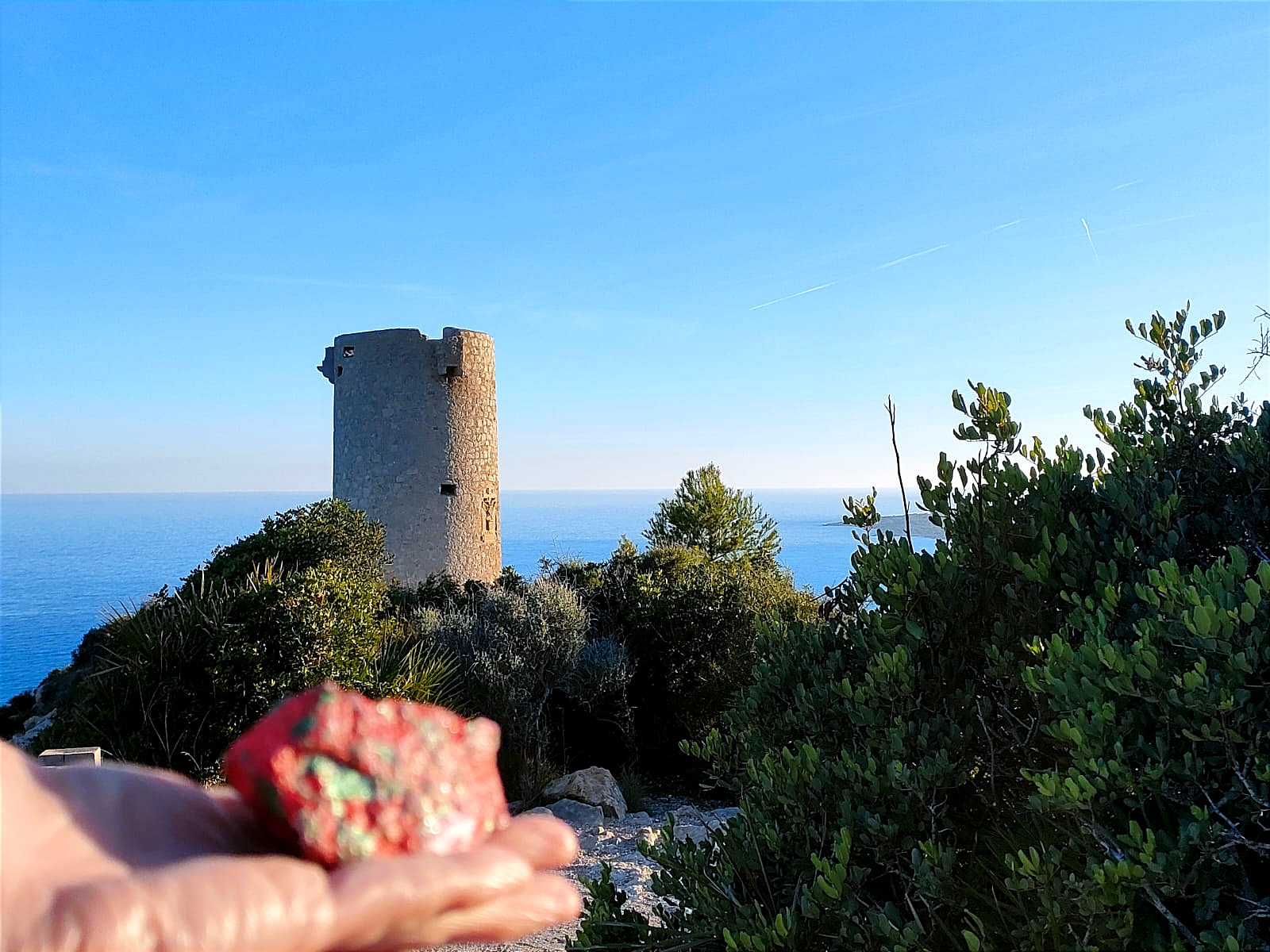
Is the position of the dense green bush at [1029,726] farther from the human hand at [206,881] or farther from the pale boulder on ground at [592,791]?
the pale boulder on ground at [592,791]

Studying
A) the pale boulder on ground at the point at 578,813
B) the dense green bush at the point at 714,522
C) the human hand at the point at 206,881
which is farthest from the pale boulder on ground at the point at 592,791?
the dense green bush at the point at 714,522

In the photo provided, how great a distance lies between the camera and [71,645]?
1795 centimetres

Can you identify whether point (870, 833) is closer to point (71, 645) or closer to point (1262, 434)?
point (1262, 434)

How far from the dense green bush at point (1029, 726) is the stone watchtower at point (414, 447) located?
49.1ft

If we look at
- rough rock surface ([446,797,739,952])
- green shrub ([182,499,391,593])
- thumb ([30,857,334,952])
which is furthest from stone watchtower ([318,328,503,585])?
thumb ([30,857,334,952])

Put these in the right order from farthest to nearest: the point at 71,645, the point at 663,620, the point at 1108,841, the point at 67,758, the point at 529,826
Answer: the point at 71,645 → the point at 663,620 → the point at 67,758 → the point at 1108,841 → the point at 529,826

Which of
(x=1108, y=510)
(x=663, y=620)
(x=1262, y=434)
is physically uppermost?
(x=1262, y=434)

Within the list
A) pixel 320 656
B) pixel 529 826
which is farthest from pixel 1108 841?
pixel 320 656

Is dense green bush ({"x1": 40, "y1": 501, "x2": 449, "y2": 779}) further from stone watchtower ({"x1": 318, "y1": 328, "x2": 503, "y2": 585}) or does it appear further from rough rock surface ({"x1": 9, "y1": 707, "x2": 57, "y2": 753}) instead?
stone watchtower ({"x1": 318, "y1": 328, "x2": 503, "y2": 585})

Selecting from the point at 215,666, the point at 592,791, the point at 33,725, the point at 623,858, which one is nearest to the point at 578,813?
the point at 592,791

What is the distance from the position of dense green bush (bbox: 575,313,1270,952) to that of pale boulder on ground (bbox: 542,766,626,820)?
5.23m

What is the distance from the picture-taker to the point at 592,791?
8.18m

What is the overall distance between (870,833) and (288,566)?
11006 mm

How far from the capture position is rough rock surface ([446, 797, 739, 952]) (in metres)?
4.88
